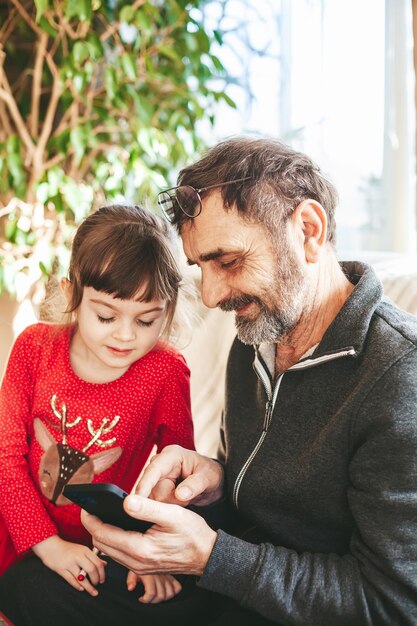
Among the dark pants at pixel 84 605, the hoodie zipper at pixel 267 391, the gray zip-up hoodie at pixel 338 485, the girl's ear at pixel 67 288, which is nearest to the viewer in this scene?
the gray zip-up hoodie at pixel 338 485

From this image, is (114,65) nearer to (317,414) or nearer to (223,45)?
(223,45)

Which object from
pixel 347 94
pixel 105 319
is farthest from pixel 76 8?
pixel 105 319

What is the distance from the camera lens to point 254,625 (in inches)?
48.3

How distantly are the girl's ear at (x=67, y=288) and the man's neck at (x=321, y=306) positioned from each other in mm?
476

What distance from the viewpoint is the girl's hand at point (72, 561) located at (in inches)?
53.0

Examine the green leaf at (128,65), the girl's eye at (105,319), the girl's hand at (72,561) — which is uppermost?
the green leaf at (128,65)

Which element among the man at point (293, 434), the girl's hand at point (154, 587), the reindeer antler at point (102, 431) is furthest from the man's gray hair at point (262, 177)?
the girl's hand at point (154, 587)

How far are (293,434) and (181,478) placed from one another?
28cm

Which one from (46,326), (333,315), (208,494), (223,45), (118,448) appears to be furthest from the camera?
(223,45)

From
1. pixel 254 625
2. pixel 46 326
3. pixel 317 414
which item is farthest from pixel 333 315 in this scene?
pixel 46 326

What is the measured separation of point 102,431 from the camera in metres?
1.53

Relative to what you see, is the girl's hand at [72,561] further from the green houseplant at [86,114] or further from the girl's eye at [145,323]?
the green houseplant at [86,114]

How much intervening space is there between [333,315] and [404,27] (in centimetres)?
158

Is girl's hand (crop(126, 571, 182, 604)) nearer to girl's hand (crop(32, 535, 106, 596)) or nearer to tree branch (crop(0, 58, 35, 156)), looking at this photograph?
girl's hand (crop(32, 535, 106, 596))
